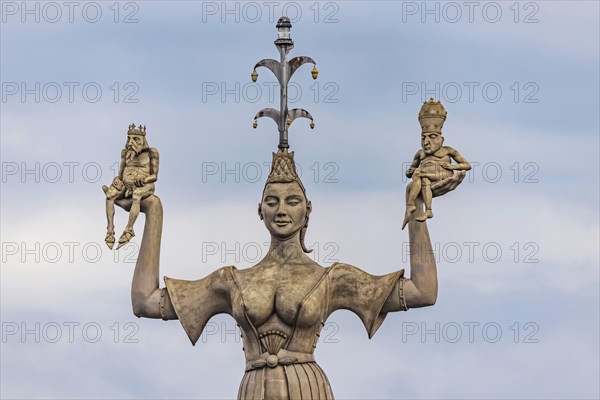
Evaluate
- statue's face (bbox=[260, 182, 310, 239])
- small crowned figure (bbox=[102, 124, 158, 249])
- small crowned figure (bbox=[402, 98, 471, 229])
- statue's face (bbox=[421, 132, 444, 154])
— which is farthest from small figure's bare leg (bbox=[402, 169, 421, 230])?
small crowned figure (bbox=[102, 124, 158, 249])

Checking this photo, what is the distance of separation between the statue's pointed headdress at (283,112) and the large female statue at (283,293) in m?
0.02

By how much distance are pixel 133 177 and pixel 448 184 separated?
417cm

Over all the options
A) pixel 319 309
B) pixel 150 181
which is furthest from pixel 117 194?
pixel 319 309

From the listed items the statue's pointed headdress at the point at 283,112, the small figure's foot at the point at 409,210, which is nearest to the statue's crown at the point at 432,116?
the small figure's foot at the point at 409,210

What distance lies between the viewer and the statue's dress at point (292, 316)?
35875mm

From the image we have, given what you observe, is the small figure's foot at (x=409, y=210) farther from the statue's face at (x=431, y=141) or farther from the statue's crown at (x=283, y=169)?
the statue's crown at (x=283, y=169)

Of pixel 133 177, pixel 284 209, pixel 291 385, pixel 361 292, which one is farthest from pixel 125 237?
pixel 361 292

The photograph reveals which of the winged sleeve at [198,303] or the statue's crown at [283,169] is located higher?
the statue's crown at [283,169]

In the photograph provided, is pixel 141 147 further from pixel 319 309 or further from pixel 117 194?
pixel 319 309

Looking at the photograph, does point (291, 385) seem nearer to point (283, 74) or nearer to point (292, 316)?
point (292, 316)

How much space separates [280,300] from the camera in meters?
36.0

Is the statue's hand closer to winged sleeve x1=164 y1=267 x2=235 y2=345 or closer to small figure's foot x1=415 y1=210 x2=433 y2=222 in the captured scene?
small figure's foot x1=415 y1=210 x2=433 y2=222

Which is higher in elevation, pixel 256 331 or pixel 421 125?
pixel 421 125

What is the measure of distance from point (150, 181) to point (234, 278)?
1699mm
